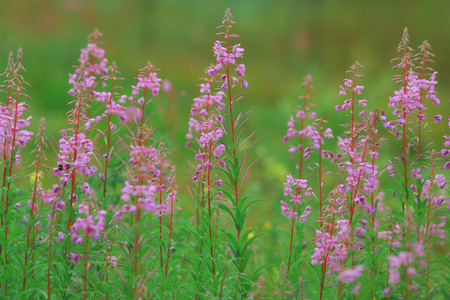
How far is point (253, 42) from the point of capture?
13.4 m

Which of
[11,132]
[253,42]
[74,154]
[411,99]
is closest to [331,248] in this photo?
[411,99]

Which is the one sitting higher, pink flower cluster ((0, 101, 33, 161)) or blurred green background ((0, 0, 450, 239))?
blurred green background ((0, 0, 450, 239))

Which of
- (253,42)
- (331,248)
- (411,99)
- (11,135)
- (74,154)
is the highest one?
(253,42)

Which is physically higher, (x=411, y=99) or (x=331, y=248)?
(x=411, y=99)

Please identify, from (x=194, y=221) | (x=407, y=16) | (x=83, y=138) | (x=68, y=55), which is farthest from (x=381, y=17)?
(x=83, y=138)

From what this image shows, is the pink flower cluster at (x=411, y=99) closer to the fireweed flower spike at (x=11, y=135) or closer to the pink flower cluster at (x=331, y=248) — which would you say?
the pink flower cluster at (x=331, y=248)

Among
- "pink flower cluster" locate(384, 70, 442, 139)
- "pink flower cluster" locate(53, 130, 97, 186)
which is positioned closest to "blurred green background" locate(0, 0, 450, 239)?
"pink flower cluster" locate(384, 70, 442, 139)

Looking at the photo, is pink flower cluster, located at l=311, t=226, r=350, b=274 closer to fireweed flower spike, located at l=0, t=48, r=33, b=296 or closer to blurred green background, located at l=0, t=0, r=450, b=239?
fireweed flower spike, located at l=0, t=48, r=33, b=296

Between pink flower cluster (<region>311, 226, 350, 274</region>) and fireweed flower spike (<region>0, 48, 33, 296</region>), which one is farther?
fireweed flower spike (<region>0, 48, 33, 296</region>)

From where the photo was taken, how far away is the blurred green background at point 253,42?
991 centimetres

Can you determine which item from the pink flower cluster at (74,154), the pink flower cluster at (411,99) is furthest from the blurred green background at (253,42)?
the pink flower cluster at (74,154)

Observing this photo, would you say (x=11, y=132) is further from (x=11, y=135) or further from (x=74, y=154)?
(x=74, y=154)

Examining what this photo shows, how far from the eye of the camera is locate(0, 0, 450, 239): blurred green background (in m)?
9.91

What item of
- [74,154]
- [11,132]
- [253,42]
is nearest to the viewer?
[74,154]
